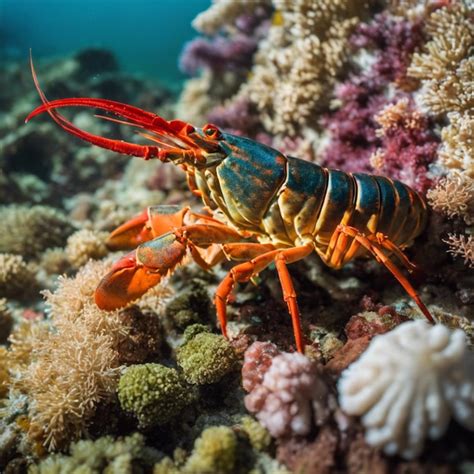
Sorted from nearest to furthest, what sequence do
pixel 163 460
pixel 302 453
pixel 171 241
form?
pixel 302 453 < pixel 163 460 < pixel 171 241

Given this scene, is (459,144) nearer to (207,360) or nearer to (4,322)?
(207,360)

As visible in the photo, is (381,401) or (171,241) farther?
(171,241)

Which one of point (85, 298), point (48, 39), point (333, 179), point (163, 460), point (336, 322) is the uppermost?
point (48, 39)

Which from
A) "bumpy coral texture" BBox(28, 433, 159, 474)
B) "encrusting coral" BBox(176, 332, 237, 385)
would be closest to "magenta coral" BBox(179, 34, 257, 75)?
"encrusting coral" BBox(176, 332, 237, 385)

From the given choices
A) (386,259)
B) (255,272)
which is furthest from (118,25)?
(386,259)

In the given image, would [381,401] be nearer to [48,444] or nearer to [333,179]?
[333,179]

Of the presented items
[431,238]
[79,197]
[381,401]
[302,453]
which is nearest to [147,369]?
[302,453]

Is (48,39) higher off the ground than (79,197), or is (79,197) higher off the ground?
(48,39)
